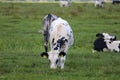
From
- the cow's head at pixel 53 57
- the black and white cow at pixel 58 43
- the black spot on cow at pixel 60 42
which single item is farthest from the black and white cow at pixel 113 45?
the cow's head at pixel 53 57

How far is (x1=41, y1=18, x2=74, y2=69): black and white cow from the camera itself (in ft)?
44.5

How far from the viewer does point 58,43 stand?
46.3 ft

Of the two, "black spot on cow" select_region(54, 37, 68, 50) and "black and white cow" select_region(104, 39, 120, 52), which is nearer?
"black spot on cow" select_region(54, 37, 68, 50)

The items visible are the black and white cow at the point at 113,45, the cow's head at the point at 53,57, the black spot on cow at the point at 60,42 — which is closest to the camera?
the cow's head at the point at 53,57

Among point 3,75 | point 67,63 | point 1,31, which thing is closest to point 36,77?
point 3,75

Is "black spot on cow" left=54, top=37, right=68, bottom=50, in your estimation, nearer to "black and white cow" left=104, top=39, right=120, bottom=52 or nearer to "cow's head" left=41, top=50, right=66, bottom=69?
"cow's head" left=41, top=50, right=66, bottom=69

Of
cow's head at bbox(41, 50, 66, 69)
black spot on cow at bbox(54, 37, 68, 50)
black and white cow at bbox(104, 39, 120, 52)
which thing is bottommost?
black and white cow at bbox(104, 39, 120, 52)

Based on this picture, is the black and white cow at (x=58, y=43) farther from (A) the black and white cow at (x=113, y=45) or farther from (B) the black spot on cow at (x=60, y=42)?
(A) the black and white cow at (x=113, y=45)

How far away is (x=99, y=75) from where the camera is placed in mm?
12812

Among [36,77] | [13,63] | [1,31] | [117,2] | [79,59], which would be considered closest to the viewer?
[36,77]

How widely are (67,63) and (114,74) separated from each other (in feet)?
7.57

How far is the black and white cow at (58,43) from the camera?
534 inches

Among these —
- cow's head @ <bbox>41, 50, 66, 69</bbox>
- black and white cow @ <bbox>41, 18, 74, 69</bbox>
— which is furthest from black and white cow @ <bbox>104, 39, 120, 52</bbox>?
cow's head @ <bbox>41, 50, 66, 69</bbox>

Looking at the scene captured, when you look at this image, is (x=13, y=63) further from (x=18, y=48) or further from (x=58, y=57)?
(x=18, y=48)
